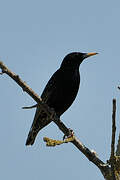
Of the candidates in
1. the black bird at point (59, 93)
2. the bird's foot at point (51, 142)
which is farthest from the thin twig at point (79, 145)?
the black bird at point (59, 93)

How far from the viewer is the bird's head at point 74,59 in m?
8.44

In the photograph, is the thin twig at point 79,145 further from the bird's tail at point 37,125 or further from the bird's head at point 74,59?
the bird's head at point 74,59

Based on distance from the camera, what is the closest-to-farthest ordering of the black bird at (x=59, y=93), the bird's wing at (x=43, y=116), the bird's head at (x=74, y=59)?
1. the bird's wing at (x=43, y=116)
2. the black bird at (x=59, y=93)
3. the bird's head at (x=74, y=59)

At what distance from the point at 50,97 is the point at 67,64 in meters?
1.04

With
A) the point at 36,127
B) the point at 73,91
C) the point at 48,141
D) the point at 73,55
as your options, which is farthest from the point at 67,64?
the point at 48,141

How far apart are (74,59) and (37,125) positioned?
1969 mm

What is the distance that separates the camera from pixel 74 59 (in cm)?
866

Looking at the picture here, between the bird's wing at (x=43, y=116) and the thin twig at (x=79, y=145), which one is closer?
the thin twig at (x=79, y=145)

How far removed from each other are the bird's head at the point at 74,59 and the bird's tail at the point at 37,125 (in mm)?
1486

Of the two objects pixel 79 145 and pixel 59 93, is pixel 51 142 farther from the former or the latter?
pixel 59 93

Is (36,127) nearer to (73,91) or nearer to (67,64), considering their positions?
(73,91)

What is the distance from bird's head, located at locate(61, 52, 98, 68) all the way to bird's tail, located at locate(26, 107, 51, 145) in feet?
4.88

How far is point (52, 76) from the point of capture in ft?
26.9

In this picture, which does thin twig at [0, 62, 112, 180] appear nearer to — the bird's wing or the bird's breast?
the bird's wing
